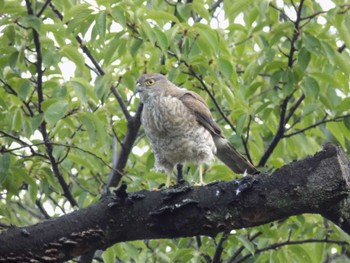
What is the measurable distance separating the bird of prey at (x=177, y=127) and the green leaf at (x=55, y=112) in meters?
1.16

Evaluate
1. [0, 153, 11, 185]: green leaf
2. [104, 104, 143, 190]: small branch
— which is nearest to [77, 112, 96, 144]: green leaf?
[0, 153, 11, 185]: green leaf

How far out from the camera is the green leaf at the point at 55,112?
5477mm

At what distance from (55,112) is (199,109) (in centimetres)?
155

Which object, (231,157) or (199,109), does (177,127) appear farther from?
(231,157)

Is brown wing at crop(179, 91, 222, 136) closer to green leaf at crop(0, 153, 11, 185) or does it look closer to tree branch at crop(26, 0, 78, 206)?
tree branch at crop(26, 0, 78, 206)

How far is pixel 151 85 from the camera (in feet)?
22.1

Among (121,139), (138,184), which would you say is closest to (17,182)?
(138,184)

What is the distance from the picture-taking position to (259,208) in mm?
4020

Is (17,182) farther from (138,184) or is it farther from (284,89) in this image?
(284,89)

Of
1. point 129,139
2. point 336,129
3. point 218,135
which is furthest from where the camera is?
point 129,139

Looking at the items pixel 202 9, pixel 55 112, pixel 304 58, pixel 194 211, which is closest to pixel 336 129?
pixel 304 58

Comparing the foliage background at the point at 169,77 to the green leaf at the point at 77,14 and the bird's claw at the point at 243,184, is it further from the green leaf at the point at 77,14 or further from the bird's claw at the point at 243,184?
the bird's claw at the point at 243,184

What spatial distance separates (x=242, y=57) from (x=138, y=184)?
7.88 feet

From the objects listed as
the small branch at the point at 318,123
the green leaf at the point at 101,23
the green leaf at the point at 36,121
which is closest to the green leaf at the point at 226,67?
the small branch at the point at 318,123
